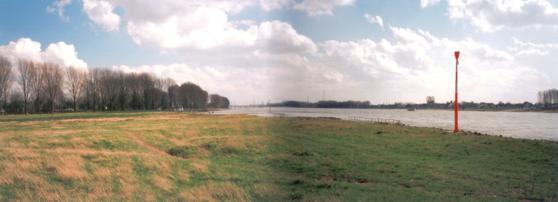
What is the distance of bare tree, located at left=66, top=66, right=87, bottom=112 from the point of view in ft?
199

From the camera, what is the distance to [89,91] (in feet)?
222

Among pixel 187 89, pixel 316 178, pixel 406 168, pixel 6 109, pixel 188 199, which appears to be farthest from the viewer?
pixel 187 89

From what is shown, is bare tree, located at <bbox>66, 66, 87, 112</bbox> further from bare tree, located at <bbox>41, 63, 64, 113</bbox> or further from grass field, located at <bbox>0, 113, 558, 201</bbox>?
grass field, located at <bbox>0, 113, 558, 201</bbox>

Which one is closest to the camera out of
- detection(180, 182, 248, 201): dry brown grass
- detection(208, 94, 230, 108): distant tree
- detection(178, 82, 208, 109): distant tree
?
detection(180, 182, 248, 201): dry brown grass

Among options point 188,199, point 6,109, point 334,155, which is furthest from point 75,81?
point 188,199

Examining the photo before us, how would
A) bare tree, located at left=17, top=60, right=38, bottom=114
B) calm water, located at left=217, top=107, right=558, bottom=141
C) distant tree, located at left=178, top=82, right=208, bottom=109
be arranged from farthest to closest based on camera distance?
distant tree, located at left=178, top=82, right=208, bottom=109 → bare tree, located at left=17, top=60, right=38, bottom=114 → calm water, located at left=217, top=107, right=558, bottom=141

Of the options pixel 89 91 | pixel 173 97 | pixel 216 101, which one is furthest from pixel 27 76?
pixel 216 101

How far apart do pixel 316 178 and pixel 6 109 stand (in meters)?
47.7

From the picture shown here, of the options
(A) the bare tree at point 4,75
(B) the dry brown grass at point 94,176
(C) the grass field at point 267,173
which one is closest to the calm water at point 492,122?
(C) the grass field at point 267,173

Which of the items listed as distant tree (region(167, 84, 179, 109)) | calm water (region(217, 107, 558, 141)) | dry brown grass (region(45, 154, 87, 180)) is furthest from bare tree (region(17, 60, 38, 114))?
distant tree (region(167, 84, 179, 109))

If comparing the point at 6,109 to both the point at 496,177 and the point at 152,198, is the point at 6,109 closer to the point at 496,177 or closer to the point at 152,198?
the point at 152,198

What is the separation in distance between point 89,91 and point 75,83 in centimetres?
464

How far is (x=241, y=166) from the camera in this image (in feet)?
39.5

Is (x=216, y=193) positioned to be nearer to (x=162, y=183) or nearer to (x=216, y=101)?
(x=162, y=183)
